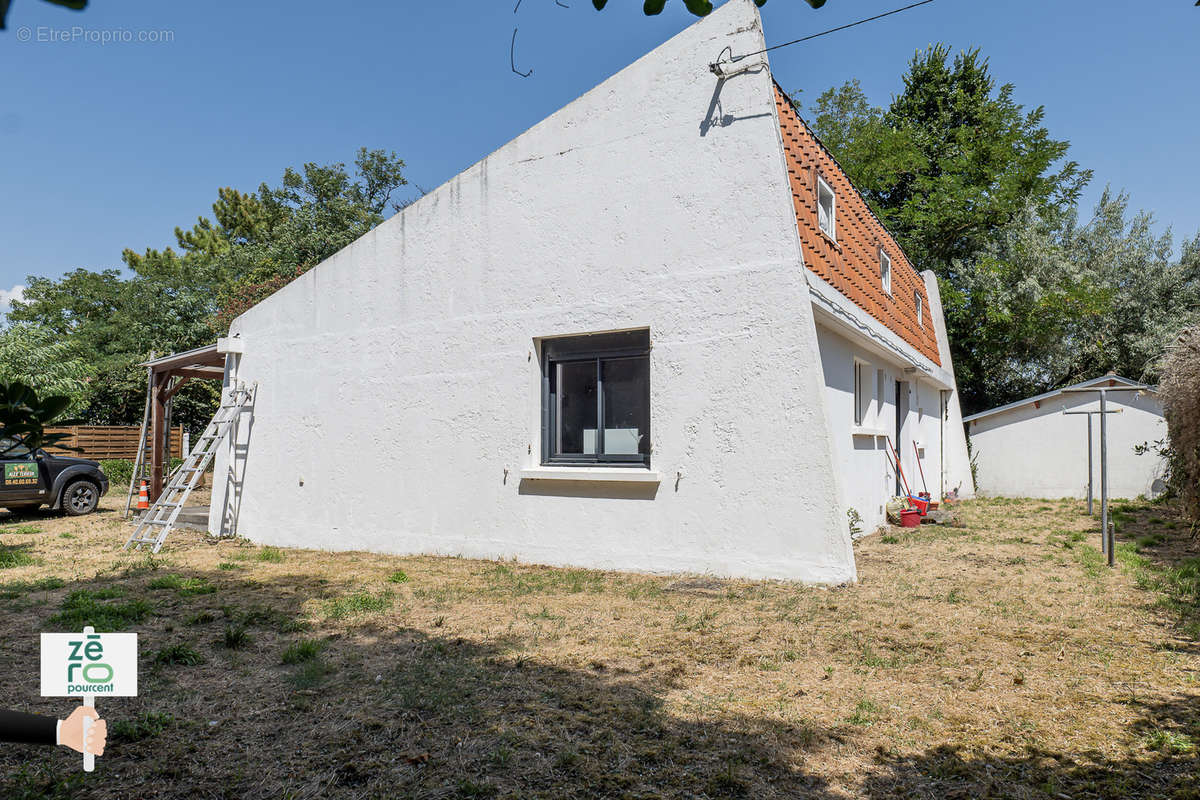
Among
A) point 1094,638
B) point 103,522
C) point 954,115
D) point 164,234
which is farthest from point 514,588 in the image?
point 164,234

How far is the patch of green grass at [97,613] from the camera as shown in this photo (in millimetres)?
5930

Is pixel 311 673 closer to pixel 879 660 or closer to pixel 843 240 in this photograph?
pixel 879 660

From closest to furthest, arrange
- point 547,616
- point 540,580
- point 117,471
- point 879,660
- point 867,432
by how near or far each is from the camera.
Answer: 1. point 879,660
2. point 547,616
3. point 540,580
4. point 867,432
5. point 117,471

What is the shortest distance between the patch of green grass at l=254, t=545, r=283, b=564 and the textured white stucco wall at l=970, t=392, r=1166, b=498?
16797 millimetres

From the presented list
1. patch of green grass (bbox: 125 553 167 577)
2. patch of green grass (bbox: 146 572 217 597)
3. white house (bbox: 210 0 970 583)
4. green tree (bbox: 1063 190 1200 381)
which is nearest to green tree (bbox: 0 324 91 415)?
white house (bbox: 210 0 970 583)

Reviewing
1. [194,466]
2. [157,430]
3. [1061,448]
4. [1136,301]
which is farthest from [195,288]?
[1136,301]

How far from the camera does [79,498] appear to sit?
15297 mm

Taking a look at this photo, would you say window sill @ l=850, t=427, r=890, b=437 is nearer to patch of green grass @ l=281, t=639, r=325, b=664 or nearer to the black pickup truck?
patch of green grass @ l=281, t=639, r=325, b=664

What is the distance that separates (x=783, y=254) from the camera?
7.47m

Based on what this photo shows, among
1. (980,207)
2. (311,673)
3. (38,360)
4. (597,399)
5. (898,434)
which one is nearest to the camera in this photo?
(311,673)

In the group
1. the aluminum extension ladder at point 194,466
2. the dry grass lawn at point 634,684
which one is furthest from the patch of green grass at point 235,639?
the aluminum extension ladder at point 194,466

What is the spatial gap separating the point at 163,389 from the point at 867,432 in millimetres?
13422

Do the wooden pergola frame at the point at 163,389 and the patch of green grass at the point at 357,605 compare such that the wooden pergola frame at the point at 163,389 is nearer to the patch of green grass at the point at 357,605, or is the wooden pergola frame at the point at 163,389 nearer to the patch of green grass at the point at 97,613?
the patch of green grass at the point at 97,613

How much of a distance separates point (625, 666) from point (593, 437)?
4177mm
